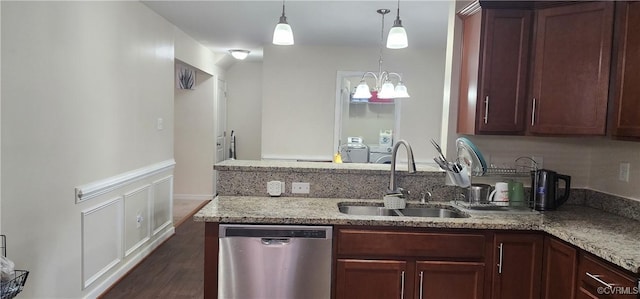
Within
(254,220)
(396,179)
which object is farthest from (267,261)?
(396,179)

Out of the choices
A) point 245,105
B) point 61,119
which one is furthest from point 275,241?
point 245,105

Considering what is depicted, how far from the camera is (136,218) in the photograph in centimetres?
365

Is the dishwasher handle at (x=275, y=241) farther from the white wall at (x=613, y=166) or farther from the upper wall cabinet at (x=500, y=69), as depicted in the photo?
the white wall at (x=613, y=166)

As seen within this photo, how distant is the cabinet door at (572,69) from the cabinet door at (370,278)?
1236 mm

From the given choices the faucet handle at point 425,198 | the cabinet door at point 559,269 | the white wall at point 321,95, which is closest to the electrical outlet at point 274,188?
the faucet handle at point 425,198

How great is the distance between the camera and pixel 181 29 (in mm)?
4711

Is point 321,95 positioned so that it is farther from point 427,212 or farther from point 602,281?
point 602,281

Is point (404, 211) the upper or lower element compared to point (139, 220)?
upper

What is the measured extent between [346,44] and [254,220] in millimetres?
3878

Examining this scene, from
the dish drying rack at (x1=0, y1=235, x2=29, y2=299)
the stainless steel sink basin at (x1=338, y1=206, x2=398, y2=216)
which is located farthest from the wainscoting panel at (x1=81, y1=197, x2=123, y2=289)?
the stainless steel sink basin at (x1=338, y1=206, x2=398, y2=216)

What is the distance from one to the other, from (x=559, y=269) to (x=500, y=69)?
118cm

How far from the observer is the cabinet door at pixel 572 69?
7.30ft

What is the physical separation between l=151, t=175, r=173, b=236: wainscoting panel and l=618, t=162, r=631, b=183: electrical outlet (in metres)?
3.84

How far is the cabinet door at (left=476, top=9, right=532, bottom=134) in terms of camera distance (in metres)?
2.42
